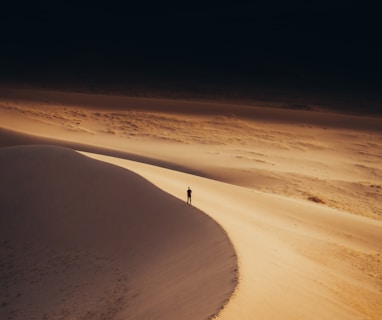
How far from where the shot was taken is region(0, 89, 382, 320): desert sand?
6.86 metres

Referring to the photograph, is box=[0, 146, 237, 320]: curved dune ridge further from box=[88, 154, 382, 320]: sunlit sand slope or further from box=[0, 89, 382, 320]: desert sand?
box=[88, 154, 382, 320]: sunlit sand slope

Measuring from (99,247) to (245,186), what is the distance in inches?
270

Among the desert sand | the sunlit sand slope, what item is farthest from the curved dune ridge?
the sunlit sand slope

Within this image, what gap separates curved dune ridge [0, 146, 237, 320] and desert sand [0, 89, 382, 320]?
0.19 ft

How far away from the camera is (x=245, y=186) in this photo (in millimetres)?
15789

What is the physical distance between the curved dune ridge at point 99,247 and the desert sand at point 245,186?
0.19 ft

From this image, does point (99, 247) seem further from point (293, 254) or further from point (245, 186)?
point (245, 186)

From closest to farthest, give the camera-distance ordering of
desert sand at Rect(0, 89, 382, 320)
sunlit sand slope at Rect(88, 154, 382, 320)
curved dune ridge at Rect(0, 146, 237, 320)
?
1. sunlit sand slope at Rect(88, 154, 382, 320)
2. desert sand at Rect(0, 89, 382, 320)
3. curved dune ridge at Rect(0, 146, 237, 320)

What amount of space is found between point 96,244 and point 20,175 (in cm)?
392

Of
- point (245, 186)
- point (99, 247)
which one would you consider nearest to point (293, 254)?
point (99, 247)

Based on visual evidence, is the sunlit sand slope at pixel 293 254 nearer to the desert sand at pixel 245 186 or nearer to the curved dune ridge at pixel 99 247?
the desert sand at pixel 245 186

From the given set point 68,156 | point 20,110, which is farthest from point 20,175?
point 20,110

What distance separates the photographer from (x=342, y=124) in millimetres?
28156

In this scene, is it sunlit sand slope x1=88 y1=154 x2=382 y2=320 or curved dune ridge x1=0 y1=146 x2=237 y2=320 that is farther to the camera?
curved dune ridge x1=0 y1=146 x2=237 y2=320
